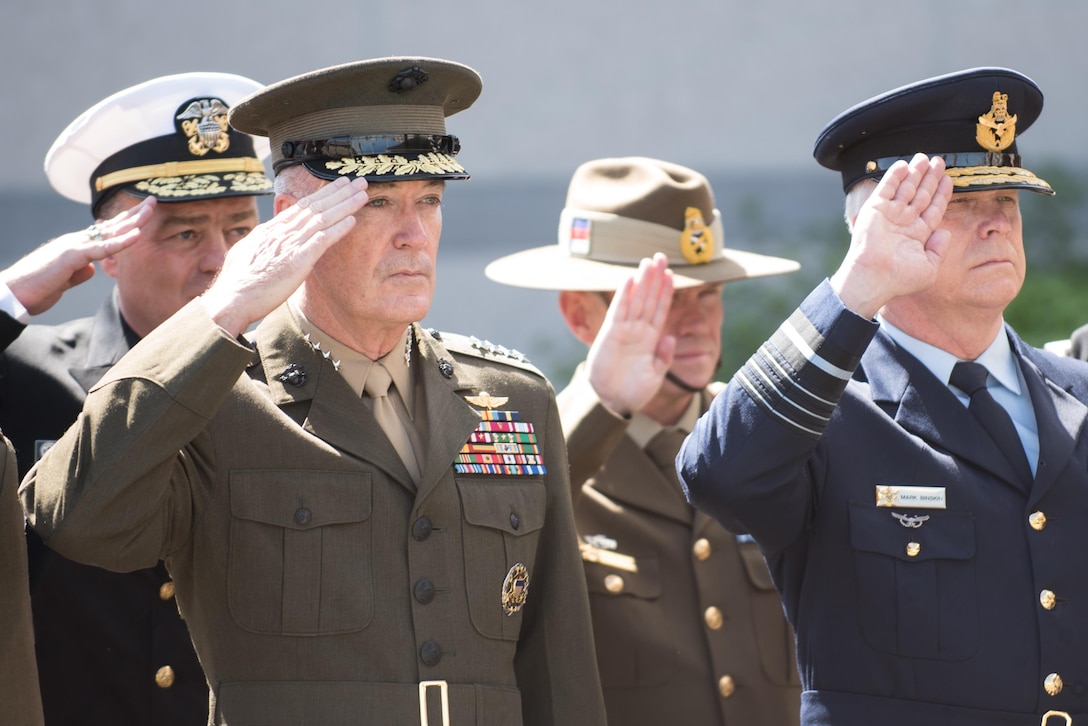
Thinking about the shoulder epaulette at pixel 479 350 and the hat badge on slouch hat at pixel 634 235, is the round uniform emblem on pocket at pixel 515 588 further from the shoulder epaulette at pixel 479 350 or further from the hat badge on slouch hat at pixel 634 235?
the hat badge on slouch hat at pixel 634 235

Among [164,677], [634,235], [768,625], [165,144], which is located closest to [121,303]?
[165,144]

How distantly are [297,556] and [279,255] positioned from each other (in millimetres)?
527

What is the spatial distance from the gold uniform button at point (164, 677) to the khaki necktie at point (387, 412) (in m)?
0.89

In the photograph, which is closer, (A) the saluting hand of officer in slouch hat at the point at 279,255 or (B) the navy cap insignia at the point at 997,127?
(A) the saluting hand of officer in slouch hat at the point at 279,255

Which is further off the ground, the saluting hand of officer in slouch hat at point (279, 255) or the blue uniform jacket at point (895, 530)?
the saluting hand of officer in slouch hat at point (279, 255)

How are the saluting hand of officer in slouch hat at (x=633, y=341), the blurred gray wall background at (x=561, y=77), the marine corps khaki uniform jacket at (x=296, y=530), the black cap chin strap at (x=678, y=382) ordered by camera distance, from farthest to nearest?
the blurred gray wall background at (x=561, y=77), the black cap chin strap at (x=678, y=382), the saluting hand of officer in slouch hat at (x=633, y=341), the marine corps khaki uniform jacket at (x=296, y=530)

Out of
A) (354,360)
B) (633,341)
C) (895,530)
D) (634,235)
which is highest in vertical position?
(634,235)

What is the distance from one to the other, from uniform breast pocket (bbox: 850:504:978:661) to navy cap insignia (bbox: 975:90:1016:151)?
0.74 meters

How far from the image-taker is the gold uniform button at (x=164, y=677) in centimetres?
338

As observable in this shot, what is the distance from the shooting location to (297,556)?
271 centimetres

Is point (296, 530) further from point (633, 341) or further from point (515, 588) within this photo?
point (633, 341)

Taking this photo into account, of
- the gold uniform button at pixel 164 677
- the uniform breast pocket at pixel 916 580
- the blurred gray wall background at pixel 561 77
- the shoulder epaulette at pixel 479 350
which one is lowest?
the gold uniform button at pixel 164 677

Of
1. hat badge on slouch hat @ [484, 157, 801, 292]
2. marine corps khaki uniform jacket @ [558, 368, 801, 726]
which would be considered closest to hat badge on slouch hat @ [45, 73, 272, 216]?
hat badge on slouch hat @ [484, 157, 801, 292]

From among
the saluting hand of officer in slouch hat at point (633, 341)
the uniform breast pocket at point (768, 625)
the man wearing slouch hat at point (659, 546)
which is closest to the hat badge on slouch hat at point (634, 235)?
the man wearing slouch hat at point (659, 546)
